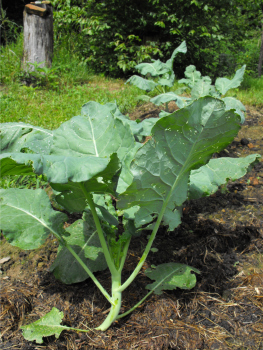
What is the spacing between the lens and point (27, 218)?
4.75 feet

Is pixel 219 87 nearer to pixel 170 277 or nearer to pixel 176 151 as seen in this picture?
pixel 176 151

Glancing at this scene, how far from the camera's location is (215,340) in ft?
4.21

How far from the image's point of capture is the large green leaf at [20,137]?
1527 millimetres

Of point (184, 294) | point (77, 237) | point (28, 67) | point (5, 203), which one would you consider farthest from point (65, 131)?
point (28, 67)

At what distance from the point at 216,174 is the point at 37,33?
487cm

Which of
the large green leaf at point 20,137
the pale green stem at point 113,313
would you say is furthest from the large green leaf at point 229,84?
the pale green stem at point 113,313

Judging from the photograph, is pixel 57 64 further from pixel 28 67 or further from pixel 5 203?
pixel 5 203

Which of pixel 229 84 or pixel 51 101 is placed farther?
pixel 51 101

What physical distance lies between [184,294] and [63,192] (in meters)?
0.87

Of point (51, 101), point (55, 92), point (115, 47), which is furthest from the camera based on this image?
point (115, 47)

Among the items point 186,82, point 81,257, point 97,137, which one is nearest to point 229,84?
point 186,82

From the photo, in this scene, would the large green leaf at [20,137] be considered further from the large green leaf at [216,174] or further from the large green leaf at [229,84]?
the large green leaf at [229,84]

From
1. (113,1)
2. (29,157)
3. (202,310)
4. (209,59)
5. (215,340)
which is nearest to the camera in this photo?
(29,157)

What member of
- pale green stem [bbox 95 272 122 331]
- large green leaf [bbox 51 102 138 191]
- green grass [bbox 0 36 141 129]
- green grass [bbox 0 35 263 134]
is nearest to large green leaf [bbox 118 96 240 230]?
large green leaf [bbox 51 102 138 191]
